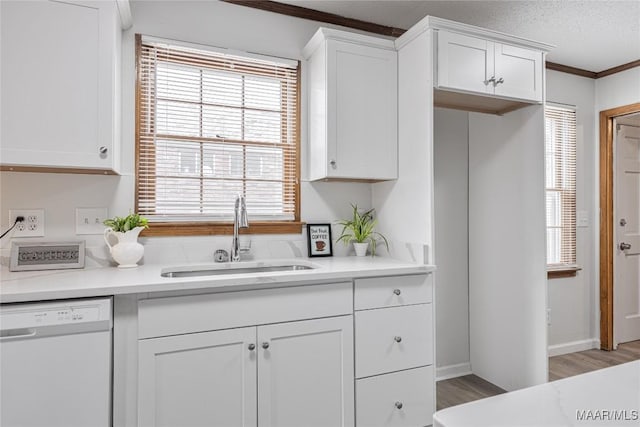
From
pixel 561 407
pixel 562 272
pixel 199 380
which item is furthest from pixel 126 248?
pixel 562 272

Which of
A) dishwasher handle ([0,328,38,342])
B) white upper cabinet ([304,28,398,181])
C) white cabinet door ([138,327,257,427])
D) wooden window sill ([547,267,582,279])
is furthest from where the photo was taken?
wooden window sill ([547,267,582,279])

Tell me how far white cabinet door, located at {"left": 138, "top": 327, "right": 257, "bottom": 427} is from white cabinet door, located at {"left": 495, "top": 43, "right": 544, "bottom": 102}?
6.47 feet

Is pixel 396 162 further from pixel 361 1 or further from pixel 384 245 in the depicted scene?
pixel 361 1

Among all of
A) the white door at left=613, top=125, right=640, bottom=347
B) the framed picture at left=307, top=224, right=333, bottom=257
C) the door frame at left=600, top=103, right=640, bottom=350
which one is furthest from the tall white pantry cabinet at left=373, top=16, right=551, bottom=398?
the white door at left=613, top=125, right=640, bottom=347

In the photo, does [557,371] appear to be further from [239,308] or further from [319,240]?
[239,308]

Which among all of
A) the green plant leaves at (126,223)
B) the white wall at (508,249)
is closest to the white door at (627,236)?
the white wall at (508,249)

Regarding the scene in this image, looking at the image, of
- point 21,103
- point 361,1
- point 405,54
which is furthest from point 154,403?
point 361,1

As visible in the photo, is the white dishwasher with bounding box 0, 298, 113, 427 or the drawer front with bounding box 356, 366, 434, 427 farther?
the drawer front with bounding box 356, 366, 434, 427

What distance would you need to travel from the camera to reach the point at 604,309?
349 cm

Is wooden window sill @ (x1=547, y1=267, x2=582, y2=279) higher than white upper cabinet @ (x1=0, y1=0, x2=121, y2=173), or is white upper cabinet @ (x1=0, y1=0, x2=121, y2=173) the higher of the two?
white upper cabinet @ (x1=0, y1=0, x2=121, y2=173)

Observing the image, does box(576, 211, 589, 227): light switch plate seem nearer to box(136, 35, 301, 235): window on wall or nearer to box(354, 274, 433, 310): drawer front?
box(354, 274, 433, 310): drawer front

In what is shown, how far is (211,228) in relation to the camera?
2.21 m

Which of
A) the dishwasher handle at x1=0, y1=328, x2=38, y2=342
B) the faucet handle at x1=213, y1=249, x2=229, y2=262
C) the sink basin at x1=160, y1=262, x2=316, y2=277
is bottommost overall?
the dishwasher handle at x1=0, y1=328, x2=38, y2=342

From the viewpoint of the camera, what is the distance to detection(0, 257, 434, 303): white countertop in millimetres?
1381
